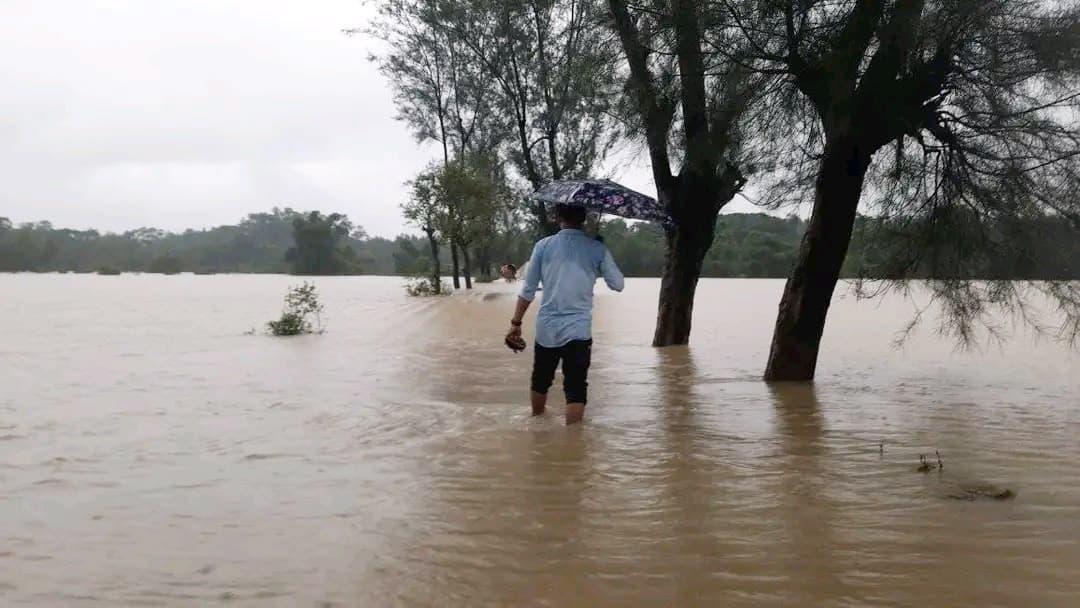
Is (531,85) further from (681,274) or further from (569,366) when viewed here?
(569,366)

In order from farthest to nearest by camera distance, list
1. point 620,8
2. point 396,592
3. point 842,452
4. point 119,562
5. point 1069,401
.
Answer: point 620,8 → point 1069,401 → point 842,452 → point 119,562 → point 396,592

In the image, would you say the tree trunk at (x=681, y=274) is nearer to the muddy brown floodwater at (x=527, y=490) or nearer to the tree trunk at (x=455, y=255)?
the muddy brown floodwater at (x=527, y=490)

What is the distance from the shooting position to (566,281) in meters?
6.09

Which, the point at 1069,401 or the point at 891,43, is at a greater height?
the point at 891,43

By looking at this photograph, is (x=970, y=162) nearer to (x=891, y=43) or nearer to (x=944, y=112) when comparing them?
(x=944, y=112)

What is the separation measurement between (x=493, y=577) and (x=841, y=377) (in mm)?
7610

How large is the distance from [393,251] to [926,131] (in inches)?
4154

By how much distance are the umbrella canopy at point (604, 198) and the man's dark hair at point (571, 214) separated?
0.12ft

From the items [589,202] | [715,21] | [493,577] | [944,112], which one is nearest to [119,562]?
[493,577]

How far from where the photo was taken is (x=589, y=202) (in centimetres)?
628

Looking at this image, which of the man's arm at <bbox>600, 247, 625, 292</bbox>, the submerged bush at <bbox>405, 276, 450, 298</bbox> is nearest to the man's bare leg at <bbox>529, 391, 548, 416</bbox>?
the man's arm at <bbox>600, 247, 625, 292</bbox>

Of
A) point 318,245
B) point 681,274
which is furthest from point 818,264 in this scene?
point 318,245

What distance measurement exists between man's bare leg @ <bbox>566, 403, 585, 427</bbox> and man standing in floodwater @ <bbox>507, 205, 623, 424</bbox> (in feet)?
0.59

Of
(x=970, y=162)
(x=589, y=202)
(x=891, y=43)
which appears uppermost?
(x=891, y=43)
